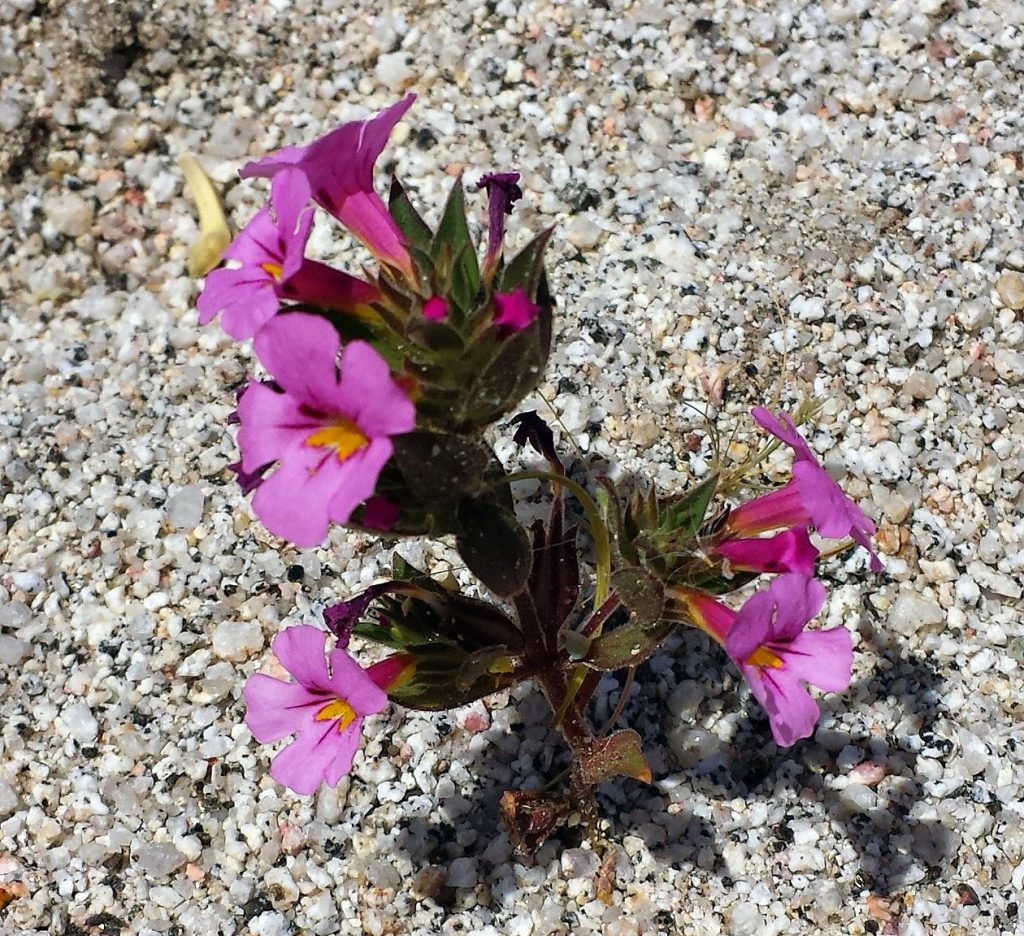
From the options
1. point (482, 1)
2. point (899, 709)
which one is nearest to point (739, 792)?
point (899, 709)

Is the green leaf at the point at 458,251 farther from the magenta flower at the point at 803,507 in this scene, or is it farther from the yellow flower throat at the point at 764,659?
the yellow flower throat at the point at 764,659

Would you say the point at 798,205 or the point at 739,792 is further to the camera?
the point at 798,205

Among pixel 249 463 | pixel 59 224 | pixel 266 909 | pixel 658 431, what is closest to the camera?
pixel 249 463

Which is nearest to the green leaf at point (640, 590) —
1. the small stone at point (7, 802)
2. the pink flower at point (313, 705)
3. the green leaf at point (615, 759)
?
the green leaf at point (615, 759)

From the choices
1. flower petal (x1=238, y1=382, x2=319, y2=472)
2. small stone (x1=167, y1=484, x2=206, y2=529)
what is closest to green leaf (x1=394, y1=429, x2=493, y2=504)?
flower petal (x1=238, y1=382, x2=319, y2=472)

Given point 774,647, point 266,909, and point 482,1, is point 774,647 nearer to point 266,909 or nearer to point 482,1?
point 266,909

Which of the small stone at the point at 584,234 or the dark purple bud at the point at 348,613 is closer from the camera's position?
the dark purple bud at the point at 348,613
